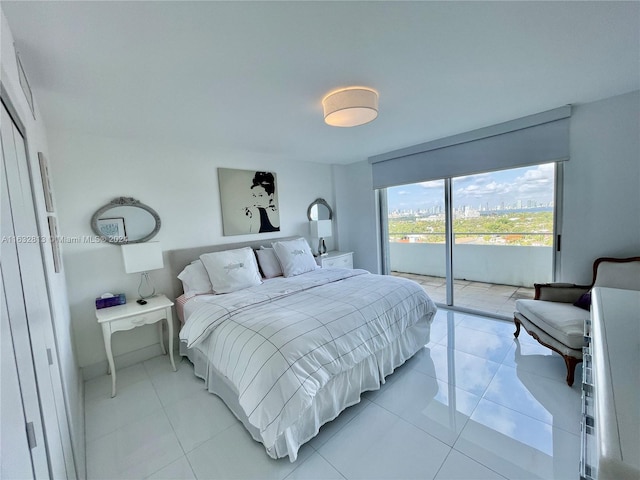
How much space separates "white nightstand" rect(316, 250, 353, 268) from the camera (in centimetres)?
407

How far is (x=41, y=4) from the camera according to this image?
1.06m

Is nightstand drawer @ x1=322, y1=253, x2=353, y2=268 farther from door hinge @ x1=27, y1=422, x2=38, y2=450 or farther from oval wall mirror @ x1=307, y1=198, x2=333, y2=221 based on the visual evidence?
door hinge @ x1=27, y1=422, x2=38, y2=450

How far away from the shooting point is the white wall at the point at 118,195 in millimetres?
2408

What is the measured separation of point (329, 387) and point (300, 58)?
6.75ft

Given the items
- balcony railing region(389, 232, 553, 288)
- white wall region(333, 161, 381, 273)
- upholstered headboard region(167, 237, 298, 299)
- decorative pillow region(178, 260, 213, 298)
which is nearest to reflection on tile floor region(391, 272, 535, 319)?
balcony railing region(389, 232, 553, 288)

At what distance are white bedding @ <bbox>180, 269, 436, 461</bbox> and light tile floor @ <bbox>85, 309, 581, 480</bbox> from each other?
16cm

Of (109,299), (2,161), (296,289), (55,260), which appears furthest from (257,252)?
(2,161)

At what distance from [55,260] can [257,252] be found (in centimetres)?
189

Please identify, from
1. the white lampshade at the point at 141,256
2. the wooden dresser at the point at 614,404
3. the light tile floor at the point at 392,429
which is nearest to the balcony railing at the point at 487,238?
the light tile floor at the point at 392,429

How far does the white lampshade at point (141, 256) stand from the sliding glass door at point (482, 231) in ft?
11.0

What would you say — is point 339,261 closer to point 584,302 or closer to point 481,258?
point 481,258

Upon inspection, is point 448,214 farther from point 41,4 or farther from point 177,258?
point 41,4

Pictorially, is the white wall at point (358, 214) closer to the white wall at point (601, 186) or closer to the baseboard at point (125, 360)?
the white wall at point (601, 186)

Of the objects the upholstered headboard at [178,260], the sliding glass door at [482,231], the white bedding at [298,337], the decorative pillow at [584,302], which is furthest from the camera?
the sliding glass door at [482,231]
